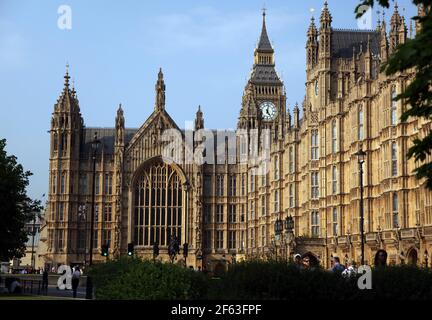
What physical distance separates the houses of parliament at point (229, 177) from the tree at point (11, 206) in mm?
26511

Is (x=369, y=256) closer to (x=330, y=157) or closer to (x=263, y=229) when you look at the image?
(x=330, y=157)

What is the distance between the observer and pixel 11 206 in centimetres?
4634

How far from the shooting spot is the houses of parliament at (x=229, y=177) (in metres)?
70.2

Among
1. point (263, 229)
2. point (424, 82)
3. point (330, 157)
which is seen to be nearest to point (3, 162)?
point (330, 157)

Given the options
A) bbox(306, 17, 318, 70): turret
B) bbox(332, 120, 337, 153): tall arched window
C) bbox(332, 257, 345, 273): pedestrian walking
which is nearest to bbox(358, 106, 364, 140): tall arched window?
bbox(332, 120, 337, 153): tall arched window

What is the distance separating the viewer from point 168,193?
101m

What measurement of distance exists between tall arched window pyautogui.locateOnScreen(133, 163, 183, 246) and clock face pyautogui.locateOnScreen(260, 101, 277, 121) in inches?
676

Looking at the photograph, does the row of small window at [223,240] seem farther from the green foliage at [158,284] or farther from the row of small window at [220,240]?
the green foliage at [158,284]

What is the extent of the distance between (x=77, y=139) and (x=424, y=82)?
294 ft

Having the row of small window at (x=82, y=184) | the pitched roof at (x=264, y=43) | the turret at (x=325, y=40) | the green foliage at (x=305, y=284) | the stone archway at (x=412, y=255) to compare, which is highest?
the pitched roof at (x=264, y=43)

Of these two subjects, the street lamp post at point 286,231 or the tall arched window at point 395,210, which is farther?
the street lamp post at point 286,231

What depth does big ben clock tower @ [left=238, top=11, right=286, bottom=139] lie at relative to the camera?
10469cm

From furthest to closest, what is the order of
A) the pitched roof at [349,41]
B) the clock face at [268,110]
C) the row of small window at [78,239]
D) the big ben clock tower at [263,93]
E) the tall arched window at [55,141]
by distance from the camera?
the clock face at [268,110], the big ben clock tower at [263,93], the tall arched window at [55,141], the row of small window at [78,239], the pitched roof at [349,41]

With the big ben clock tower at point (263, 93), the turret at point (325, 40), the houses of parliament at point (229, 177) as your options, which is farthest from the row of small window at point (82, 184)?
the turret at point (325, 40)
